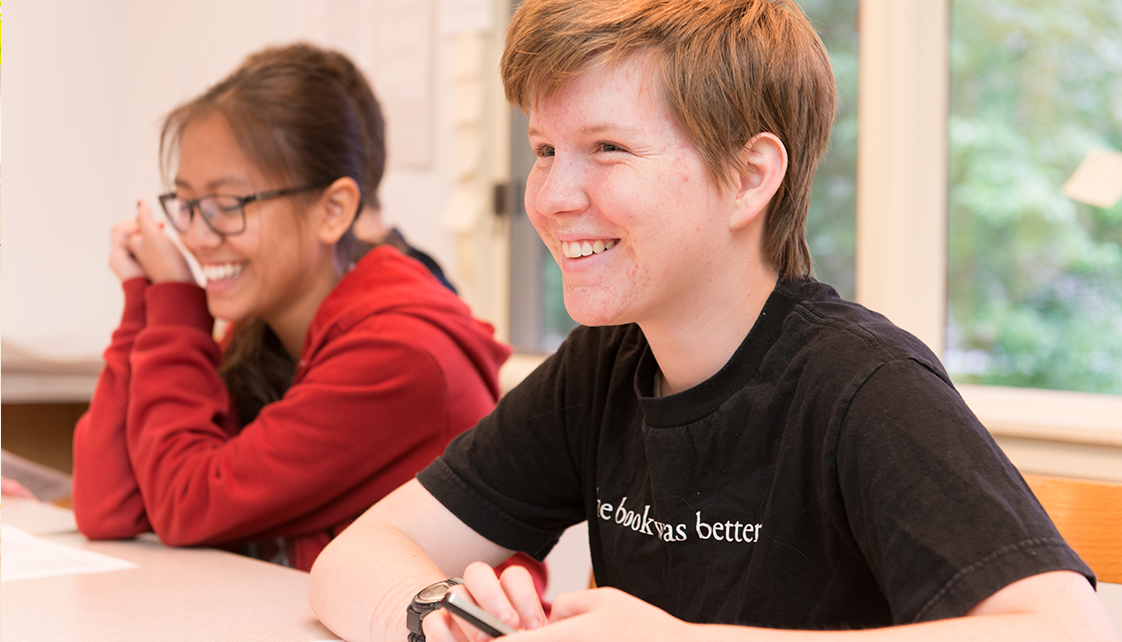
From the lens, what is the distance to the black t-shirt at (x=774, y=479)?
598 millimetres

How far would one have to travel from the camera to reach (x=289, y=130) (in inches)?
53.7

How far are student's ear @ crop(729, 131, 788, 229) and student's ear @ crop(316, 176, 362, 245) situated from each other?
0.75 m

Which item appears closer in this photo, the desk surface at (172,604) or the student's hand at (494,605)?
the student's hand at (494,605)

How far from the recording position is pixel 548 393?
3.20ft

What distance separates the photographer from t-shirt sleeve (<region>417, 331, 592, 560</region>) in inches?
37.5

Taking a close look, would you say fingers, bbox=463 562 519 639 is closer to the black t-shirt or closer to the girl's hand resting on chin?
the black t-shirt

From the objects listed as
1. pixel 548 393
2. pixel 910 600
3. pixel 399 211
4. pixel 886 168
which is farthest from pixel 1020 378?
pixel 399 211

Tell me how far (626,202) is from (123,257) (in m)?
0.99

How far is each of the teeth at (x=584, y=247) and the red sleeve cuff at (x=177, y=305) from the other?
2.52 ft

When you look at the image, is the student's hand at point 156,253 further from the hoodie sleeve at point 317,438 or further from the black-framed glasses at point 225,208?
the hoodie sleeve at point 317,438

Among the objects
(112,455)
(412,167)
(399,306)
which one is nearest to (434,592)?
(399,306)

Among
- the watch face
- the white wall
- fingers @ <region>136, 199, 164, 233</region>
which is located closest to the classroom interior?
the white wall

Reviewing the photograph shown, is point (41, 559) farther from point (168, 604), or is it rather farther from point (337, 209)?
point (337, 209)

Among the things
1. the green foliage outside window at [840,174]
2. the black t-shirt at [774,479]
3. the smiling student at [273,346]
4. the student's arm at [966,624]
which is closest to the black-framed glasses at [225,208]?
the smiling student at [273,346]
